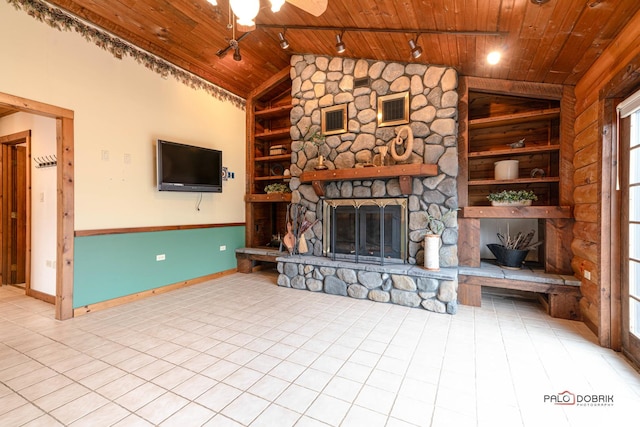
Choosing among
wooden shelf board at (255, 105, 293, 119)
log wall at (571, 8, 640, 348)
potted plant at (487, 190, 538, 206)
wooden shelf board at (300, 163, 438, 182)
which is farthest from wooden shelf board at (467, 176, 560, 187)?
wooden shelf board at (255, 105, 293, 119)

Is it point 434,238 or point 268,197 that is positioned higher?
point 268,197

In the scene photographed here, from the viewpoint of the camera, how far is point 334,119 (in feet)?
15.0

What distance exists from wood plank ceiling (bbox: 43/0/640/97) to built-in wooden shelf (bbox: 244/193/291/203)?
2.23m

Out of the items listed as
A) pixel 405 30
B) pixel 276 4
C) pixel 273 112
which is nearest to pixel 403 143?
pixel 405 30

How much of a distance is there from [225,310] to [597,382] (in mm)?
3379

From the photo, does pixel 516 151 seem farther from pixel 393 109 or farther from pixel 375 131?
pixel 375 131

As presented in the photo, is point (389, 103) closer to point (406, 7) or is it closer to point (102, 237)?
point (406, 7)

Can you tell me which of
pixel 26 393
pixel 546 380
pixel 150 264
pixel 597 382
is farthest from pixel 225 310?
pixel 597 382

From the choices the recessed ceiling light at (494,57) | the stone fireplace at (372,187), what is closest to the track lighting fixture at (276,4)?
the recessed ceiling light at (494,57)

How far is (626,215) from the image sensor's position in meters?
2.34

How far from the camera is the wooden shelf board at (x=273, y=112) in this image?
5.35 metres

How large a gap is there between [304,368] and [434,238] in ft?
7.45

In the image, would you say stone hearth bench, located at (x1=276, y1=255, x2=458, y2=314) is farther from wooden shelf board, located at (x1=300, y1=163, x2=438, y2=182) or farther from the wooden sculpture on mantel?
the wooden sculpture on mantel

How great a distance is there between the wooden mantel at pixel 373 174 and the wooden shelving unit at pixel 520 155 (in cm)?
66
